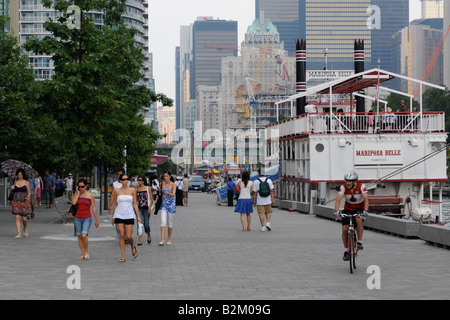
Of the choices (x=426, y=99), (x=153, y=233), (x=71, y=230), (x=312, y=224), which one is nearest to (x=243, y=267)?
(x=153, y=233)

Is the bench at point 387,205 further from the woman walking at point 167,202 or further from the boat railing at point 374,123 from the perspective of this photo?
the woman walking at point 167,202

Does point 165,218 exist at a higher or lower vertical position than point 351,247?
higher

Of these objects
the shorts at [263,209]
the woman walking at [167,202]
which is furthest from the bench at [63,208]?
the woman walking at [167,202]

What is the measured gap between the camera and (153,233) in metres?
Answer: 20.5

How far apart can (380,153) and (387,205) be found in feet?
7.41

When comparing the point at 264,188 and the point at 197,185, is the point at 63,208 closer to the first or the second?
the point at 264,188

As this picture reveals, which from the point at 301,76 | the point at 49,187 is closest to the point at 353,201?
the point at 49,187

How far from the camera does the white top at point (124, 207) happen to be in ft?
44.8

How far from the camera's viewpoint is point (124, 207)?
44.9ft

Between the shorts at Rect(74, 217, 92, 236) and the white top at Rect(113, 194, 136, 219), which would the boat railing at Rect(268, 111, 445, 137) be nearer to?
the white top at Rect(113, 194, 136, 219)

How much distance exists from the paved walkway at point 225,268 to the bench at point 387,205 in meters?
9.78

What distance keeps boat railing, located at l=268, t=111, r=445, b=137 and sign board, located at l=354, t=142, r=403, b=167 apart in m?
0.65
